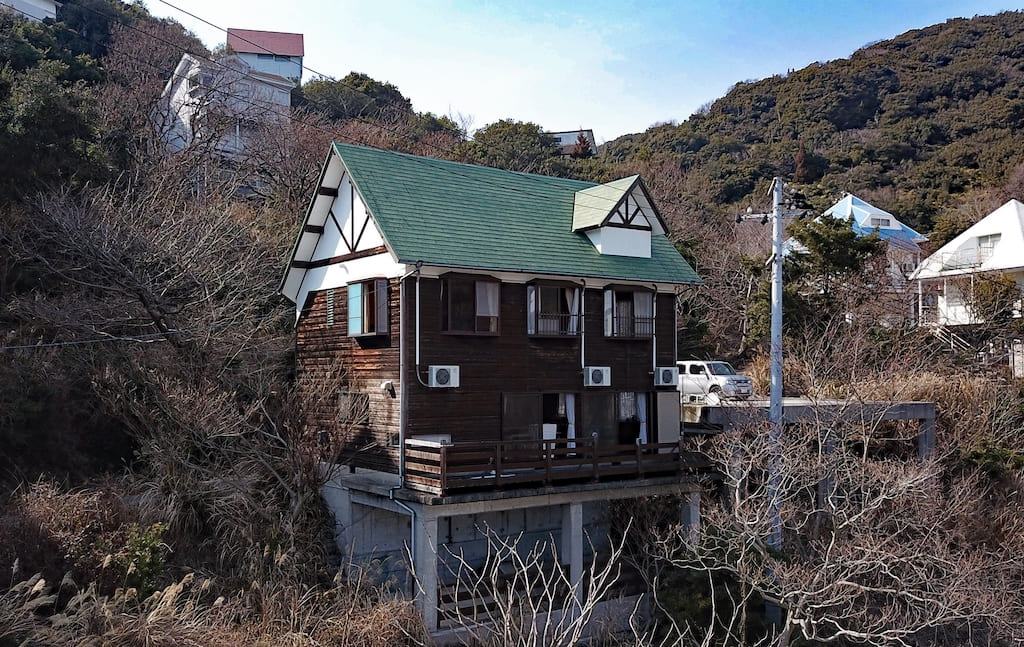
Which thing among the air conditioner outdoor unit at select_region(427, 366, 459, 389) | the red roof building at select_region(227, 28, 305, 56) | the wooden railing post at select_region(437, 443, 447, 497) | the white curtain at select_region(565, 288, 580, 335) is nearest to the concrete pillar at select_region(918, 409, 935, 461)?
the white curtain at select_region(565, 288, 580, 335)

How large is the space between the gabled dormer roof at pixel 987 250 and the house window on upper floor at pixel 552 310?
2334 centimetres

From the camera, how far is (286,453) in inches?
658

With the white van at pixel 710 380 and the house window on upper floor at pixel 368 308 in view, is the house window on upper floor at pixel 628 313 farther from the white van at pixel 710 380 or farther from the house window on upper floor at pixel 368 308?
the house window on upper floor at pixel 368 308

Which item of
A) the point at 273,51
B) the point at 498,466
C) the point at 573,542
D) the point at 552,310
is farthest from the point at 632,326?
the point at 273,51

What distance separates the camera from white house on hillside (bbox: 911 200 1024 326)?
32944mm

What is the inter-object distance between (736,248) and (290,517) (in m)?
28.6

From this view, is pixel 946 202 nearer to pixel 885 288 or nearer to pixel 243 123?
pixel 885 288

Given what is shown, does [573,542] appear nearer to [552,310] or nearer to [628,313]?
[552,310]

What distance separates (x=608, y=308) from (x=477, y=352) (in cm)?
367

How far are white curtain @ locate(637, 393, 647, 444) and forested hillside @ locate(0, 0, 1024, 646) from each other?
4.87 feet

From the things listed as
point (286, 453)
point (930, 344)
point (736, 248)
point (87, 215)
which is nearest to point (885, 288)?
point (930, 344)

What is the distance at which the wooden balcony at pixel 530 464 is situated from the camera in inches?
595

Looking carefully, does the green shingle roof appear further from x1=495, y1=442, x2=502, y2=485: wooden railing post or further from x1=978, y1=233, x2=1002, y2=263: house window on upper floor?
x1=978, y1=233, x2=1002, y2=263: house window on upper floor

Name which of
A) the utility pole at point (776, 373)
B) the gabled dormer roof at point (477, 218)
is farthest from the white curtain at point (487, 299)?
the utility pole at point (776, 373)
